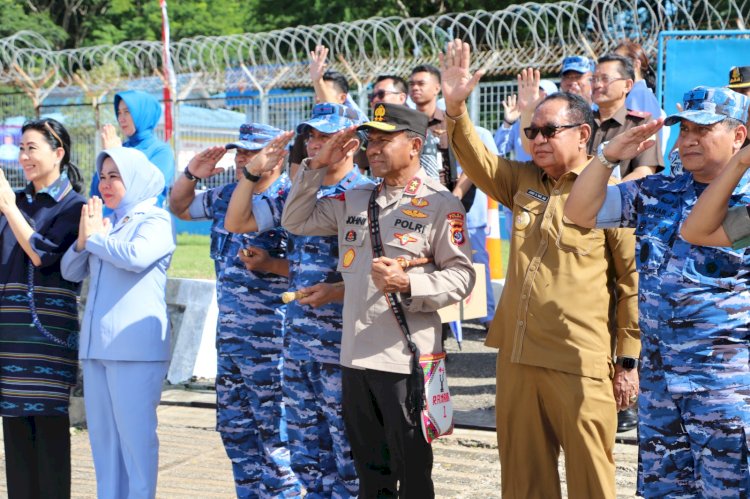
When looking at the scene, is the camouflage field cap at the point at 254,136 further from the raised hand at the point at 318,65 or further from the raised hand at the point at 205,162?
the raised hand at the point at 318,65

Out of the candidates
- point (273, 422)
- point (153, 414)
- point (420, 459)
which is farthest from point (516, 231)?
point (153, 414)

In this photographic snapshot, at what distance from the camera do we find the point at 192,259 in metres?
15.1

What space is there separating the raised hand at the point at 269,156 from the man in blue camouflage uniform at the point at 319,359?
0.10 metres

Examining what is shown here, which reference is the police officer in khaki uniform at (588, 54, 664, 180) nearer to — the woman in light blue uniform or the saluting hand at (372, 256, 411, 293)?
the saluting hand at (372, 256, 411, 293)

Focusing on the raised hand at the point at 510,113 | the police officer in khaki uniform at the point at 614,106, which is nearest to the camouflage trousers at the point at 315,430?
the police officer in khaki uniform at the point at 614,106

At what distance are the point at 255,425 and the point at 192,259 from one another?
1035 centimetres

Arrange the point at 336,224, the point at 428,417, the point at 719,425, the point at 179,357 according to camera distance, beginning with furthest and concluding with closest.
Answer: the point at 179,357, the point at 336,224, the point at 428,417, the point at 719,425

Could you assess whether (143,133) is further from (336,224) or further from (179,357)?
(336,224)

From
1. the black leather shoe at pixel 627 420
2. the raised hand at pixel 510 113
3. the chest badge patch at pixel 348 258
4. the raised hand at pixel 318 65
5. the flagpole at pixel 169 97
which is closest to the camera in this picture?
the chest badge patch at pixel 348 258

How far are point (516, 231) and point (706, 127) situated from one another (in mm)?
924

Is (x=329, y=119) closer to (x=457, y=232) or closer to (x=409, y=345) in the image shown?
(x=457, y=232)

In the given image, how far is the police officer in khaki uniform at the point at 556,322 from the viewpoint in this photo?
A: 3.97m

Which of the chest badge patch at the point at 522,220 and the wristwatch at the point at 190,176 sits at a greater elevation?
the wristwatch at the point at 190,176

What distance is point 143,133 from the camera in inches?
267
